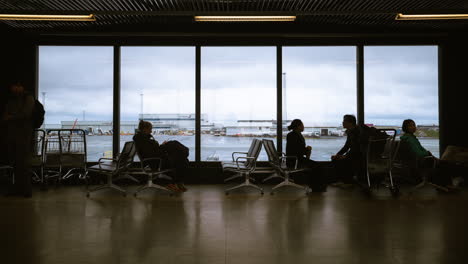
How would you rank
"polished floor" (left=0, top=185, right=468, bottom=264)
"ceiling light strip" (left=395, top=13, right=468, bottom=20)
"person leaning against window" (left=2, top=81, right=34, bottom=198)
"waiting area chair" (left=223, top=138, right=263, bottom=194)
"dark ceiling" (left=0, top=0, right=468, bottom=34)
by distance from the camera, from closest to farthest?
1. "polished floor" (left=0, top=185, right=468, bottom=264)
2. "person leaning against window" (left=2, top=81, right=34, bottom=198)
3. "dark ceiling" (left=0, top=0, right=468, bottom=34)
4. "waiting area chair" (left=223, top=138, right=263, bottom=194)
5. "ceiling light strip" (left=395, top=13, right=468, bottom=20)

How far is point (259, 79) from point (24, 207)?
16.5ft

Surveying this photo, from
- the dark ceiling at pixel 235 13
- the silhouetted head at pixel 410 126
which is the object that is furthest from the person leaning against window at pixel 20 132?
the silhouetted head at pixel 410 126

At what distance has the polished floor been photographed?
3215 mm

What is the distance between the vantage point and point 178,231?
4.02m

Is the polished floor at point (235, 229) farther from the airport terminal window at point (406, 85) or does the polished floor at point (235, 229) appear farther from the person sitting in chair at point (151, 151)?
the airport terminal window at point (406, 85)

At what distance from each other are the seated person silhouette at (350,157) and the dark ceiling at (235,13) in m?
1.95

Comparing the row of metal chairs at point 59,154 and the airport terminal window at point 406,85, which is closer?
the row of metal chairs at point 59,154

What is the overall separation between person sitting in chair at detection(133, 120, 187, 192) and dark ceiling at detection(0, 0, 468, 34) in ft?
6.78

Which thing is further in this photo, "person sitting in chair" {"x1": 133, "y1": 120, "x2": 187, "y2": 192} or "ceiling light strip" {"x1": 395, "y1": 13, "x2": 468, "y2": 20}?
"ceiling light strip" {"x1": 395, "y1": 13, "x2": 468, "y2": 20}

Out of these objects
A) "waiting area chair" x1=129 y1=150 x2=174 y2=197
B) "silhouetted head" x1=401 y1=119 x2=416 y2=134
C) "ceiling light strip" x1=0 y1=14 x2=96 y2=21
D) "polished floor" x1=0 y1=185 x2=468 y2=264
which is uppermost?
"ceiling light strip" x1=0 y1=14 x2=96 y2=21

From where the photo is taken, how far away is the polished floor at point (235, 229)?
10.5 ft

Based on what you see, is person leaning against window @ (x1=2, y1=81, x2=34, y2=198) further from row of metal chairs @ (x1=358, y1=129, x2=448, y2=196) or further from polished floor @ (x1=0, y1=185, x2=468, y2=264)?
row of metal chairs @ (x1=358, y1=129, x2=448, y2=196)

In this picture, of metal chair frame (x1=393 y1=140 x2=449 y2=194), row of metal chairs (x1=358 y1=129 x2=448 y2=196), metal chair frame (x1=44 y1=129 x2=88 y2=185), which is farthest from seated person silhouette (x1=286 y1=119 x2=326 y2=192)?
metal chair frame (x1=44 y1=129 x2=88 y2=185)

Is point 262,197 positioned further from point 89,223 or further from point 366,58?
point 366,58
